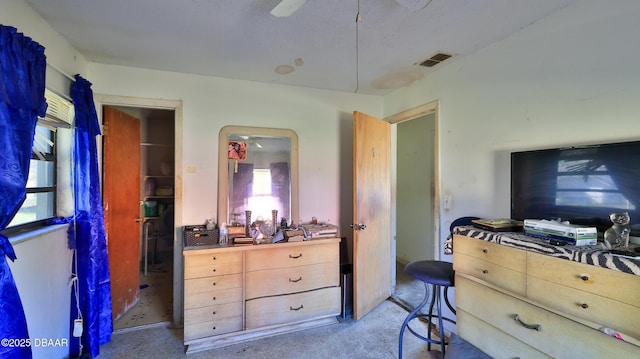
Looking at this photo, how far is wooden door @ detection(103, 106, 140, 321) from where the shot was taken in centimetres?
253

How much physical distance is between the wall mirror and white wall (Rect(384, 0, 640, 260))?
4.93 feet

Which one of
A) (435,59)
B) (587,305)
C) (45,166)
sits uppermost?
(435,59)

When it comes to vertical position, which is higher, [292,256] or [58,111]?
[58,111]

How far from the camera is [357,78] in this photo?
2.79 meters

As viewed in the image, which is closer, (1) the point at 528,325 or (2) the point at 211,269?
(1) the point at 528,325

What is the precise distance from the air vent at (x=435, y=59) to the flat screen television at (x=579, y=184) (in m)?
0.99

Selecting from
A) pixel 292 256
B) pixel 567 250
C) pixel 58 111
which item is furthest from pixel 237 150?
pixel 567 250

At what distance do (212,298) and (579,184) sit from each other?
252 cm

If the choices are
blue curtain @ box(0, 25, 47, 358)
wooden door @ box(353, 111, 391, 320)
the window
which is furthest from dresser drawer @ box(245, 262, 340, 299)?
the window

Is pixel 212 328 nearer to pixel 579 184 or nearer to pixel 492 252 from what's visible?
pixel 492 252

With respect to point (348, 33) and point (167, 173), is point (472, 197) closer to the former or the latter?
point (348, 33)

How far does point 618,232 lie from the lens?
1201 millimetres

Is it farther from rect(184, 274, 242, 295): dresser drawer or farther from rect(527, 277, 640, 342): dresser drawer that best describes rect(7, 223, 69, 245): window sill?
rect(527, 277, 640, 342): dresser drawer

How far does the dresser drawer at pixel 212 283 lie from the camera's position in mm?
2164
